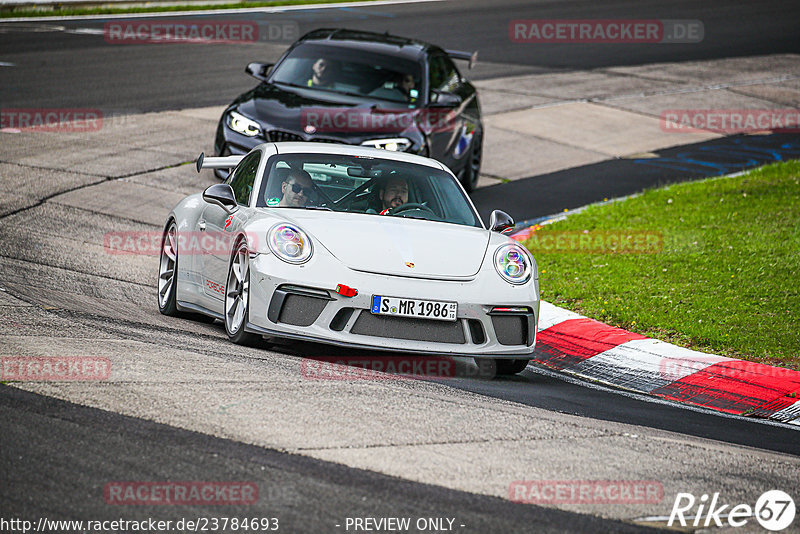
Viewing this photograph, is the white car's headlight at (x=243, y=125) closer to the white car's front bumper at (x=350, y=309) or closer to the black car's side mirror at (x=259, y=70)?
Answer: the black car's side mirror at (x=259, y=70)

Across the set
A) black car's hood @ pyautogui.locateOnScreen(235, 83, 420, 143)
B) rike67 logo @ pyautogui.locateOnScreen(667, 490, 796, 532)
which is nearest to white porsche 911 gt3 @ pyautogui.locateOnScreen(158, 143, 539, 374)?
rike67 logo @ pyautogui.locateOnScreen(667, 490, 796, 532)

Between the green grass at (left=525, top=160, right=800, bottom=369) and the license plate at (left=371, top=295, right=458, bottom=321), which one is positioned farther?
the green grass at (left=525, top=160, right=800, bottom=369)

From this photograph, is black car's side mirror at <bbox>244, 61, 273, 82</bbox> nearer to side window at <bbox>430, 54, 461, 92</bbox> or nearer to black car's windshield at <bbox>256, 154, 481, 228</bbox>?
side window at <bbox>430, 54, 461, 92</bbox>

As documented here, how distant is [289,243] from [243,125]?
19.9 feet

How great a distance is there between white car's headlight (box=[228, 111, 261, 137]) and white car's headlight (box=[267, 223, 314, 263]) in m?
5.71

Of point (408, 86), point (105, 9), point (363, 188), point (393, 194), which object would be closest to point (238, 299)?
point (363, 188)

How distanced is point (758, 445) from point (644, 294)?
376cm

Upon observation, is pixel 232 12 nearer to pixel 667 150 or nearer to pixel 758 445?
pixel 667 150

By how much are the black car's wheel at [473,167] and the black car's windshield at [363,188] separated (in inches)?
232

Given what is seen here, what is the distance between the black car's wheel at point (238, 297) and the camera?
7.20 m

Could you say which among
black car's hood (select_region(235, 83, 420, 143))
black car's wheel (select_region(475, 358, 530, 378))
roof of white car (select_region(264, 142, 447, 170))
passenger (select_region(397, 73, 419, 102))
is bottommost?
black car's wheel (select_region(475, 358, 530, 378))

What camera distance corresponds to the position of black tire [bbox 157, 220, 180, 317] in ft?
28.4

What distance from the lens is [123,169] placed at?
554 inches

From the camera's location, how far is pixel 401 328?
6965mm
